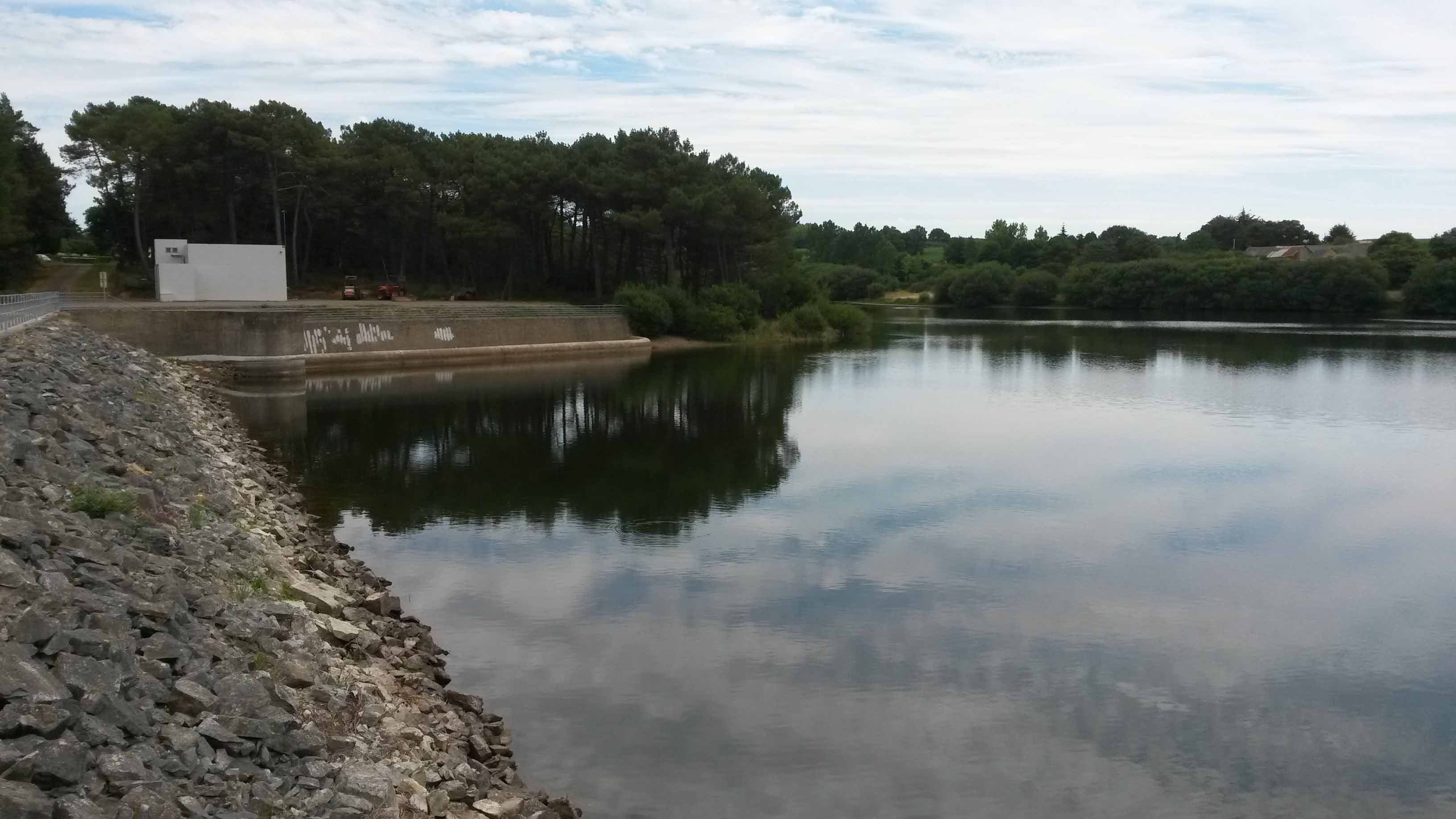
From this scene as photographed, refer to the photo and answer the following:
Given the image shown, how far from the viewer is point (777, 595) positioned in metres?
12.6

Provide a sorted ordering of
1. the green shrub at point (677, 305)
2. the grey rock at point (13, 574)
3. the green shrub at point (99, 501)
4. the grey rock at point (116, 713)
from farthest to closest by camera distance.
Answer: the green shrub at point (677, 305), the green shrub at point (99, 501), the grey rock at point (13, 574), the grey rock at point (116, 713)

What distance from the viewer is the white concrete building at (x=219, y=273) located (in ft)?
129

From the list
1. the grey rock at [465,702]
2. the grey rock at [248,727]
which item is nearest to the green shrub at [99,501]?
the grey rock at [465,702]

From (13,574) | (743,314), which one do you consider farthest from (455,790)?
(743,314)

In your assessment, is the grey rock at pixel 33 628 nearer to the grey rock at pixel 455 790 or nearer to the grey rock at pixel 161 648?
the grey rock at pixel 161 648

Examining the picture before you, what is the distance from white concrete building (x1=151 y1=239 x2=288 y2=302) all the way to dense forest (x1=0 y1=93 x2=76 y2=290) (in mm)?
5108

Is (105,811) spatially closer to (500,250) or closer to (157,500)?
(157,500)

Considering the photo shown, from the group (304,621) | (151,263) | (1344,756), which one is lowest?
(1344,756)

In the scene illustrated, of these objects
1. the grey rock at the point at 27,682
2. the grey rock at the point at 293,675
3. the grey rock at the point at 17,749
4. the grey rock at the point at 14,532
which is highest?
the grey rock at the point at 14,532

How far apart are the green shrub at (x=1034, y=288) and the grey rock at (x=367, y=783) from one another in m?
101

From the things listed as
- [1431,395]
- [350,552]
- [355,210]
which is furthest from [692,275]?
[350,552]

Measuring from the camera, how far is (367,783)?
20.2 ft

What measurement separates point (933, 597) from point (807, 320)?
4608 cm

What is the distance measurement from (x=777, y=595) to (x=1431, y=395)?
2737 cm
